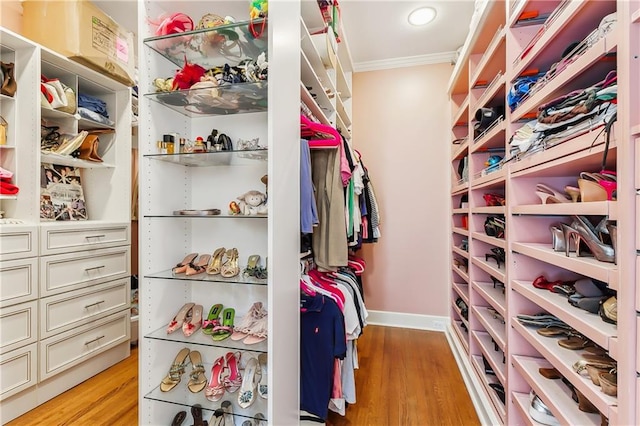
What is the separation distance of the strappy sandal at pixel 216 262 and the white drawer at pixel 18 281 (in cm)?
117

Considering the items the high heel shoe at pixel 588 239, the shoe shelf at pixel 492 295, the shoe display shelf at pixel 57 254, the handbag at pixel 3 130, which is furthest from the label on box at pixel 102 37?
the shoe shelf at pixel 492 295

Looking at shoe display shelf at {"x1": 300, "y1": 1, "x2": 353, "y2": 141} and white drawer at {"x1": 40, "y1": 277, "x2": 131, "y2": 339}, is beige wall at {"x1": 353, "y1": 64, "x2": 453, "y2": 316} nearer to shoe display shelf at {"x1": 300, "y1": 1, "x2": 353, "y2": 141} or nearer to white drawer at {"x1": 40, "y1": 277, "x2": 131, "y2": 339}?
shoe display shelf at {"x1": 300, "y1": 1, "x2": 353, "y2": 141}

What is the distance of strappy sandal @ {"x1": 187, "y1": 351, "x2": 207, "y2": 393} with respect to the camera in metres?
1.34

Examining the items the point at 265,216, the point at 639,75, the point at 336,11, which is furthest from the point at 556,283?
the point at 336,11

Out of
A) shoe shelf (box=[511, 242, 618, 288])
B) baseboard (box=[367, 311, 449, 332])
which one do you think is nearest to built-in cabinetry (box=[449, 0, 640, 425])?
shoe shelf (box=[511, 242, 618, 288])

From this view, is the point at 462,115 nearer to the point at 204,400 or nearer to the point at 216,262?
the point at 216,262

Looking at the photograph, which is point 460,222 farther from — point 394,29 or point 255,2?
point 255,2

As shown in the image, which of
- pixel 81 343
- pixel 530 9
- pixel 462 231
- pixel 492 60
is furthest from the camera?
pixel 462 231

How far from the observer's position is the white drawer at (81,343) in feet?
5.80

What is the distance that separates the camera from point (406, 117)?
122 inches

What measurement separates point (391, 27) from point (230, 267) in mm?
2452

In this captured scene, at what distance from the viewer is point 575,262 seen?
2.99 ft

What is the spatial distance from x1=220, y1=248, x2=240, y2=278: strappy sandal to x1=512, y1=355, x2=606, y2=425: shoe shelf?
4.15ft

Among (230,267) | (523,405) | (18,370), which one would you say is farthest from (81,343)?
(523,405)
